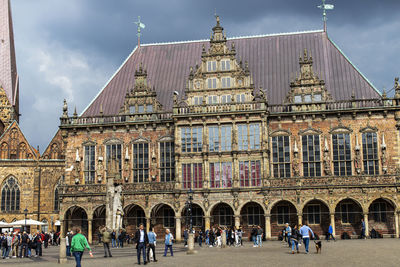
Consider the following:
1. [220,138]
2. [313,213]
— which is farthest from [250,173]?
[313,213]

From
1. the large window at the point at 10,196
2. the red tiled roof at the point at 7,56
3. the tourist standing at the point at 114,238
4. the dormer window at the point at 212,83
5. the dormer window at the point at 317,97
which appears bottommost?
the tourist standing at the point at 114,238

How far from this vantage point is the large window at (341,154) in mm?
44031

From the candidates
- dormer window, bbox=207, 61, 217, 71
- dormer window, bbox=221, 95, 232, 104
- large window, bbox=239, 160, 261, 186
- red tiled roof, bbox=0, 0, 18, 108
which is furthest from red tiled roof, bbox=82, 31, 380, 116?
red tiled roof, bbox=0, 0, 18, 108

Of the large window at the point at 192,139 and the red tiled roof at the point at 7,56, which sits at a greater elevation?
the red tiled roof at the point at 7,56

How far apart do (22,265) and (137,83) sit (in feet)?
89.7

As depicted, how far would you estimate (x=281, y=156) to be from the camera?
148 feet

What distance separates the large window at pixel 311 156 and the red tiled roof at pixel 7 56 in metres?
44.0

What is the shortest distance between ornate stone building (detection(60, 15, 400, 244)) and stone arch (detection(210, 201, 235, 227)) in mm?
100

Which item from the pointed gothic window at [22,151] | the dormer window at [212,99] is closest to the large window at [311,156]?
the dormer window at [212,99]

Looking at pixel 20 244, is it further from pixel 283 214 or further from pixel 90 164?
pixel 283 214

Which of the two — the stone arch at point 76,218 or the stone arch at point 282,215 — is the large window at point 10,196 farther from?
the stone arch at point 282,215

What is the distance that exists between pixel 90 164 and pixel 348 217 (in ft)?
73.0

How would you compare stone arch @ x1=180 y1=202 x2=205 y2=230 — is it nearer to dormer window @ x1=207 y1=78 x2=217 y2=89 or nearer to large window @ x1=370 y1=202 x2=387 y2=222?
dormer window @ x1=207 y1=78 x2=217 y2=89

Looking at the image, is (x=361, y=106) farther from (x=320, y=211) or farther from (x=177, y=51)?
(x=177, y=51)
